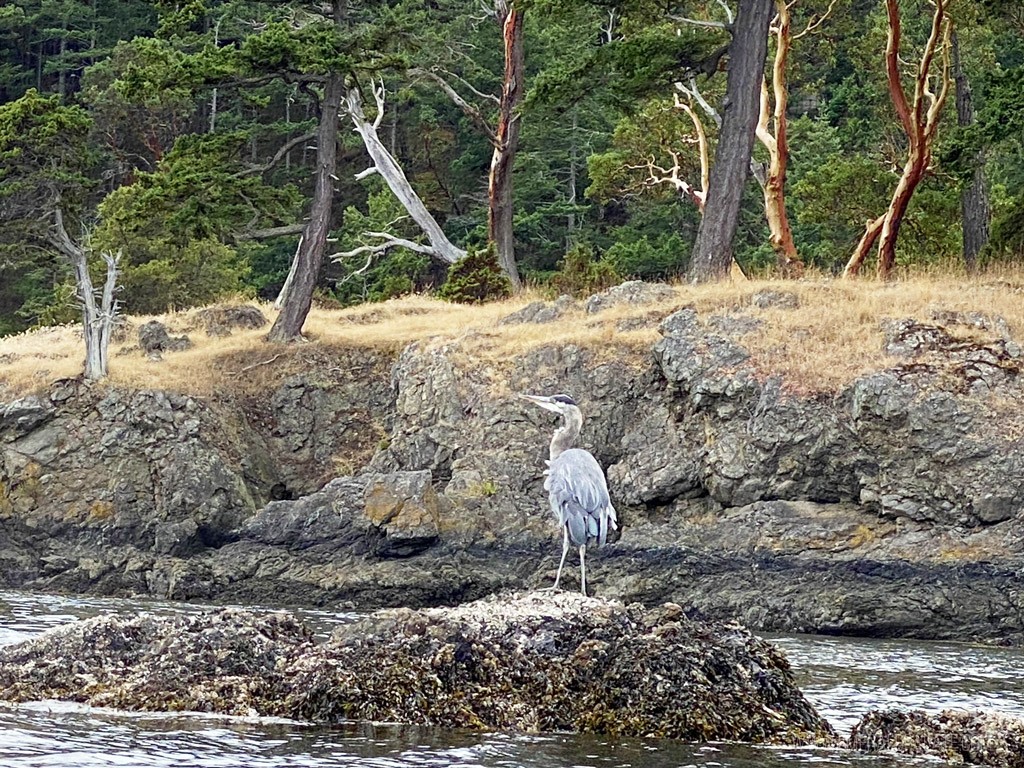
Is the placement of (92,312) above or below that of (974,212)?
below

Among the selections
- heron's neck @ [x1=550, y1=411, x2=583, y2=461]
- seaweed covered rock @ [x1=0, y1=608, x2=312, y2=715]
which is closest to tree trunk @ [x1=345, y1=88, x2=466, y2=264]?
heron's neck @ [x1=550, y1=411, x2=583, y2=461]

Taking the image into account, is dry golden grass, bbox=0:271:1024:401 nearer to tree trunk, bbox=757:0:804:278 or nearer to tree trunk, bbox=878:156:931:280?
tree trunk, bbox=878:156:931:280

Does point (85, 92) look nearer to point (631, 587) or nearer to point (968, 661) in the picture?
point (631, 587)

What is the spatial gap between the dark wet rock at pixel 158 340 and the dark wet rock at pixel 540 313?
277 inches

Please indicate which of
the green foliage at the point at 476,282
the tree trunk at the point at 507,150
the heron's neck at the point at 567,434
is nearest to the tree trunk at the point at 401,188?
the tree trunk at the point at 507,150

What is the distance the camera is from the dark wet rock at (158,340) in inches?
1188

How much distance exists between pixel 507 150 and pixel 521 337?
11.4 m

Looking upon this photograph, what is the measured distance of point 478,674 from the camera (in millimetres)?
10578

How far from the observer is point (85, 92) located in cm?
5003

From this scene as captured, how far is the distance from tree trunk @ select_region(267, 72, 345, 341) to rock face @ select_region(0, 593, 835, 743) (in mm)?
19180

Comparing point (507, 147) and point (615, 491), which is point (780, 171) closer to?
point (507, 147)

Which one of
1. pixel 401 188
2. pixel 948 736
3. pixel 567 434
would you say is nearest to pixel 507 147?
pixel 401 188

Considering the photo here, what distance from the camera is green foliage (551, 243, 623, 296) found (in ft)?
111

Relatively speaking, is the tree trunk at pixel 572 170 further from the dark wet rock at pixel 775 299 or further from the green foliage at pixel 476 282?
the dark wet rock at pixel 775 299
